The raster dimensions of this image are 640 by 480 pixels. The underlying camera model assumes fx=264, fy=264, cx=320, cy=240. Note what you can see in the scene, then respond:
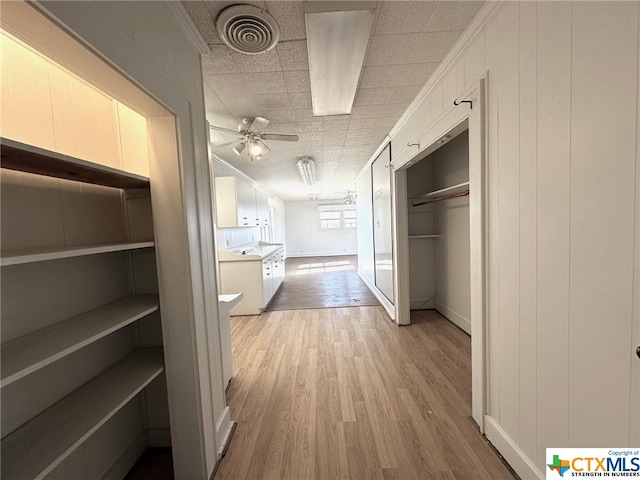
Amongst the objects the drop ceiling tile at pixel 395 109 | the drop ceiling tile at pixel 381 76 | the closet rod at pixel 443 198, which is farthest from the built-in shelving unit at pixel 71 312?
the closet rod at pixel 443 198

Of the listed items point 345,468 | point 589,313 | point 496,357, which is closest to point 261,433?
point 345,468

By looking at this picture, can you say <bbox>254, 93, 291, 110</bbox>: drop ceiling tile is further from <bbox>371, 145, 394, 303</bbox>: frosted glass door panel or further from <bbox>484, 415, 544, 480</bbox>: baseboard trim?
<bbox>484, 415, 544, 480</bbox>: baseboard trim

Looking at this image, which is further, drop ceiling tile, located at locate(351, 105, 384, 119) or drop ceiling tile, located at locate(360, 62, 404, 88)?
drop ceiling tile, located at locate(351, 105, 384, 119)

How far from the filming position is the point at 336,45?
1.60 meters

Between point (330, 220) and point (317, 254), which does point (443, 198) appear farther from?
point (317, 254)

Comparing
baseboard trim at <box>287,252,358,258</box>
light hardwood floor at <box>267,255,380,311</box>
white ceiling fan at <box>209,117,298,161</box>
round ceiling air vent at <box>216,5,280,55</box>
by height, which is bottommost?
light hardwood floor at <box>267,255,380,311</box>

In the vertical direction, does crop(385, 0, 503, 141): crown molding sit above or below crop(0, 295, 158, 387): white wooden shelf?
above

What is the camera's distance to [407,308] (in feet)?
11.6

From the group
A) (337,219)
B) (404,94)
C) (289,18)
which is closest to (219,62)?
(289,18)

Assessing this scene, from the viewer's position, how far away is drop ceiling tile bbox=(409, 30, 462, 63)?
1.64m

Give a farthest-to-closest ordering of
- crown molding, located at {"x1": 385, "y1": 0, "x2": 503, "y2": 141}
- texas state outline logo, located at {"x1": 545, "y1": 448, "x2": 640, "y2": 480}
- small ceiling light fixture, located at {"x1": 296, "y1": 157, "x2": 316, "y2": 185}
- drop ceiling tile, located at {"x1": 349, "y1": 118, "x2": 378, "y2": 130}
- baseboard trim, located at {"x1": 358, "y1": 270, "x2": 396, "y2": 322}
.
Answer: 1. small ceiling light fixture, located at {"x1": 296, "y1": 157, "x2": 316, "y2": 185}
2. baseboard trim, located at {"x1": 358, "y1": 270, "x2": 396, "y2": 322}
3. drop ceiling tile, located at {"x1": 349, "y1": 118, "x2": 378, "y2": 130}
4. crown molding, located at {"x1": 385, "y1": 0, "x2": 503, "y2": 141}
5. texas state outline logo, located at {"x1": 545, "y1": 448, "x2": 640, "y2": 480}

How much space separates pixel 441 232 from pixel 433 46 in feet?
8.32

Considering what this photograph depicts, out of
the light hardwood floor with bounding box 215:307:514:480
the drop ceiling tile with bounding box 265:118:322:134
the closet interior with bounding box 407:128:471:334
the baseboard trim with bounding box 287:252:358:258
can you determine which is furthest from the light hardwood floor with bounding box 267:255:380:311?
the baseboard trim with bounding box 287:252:358:258

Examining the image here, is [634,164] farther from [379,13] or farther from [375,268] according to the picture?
[375,268]
